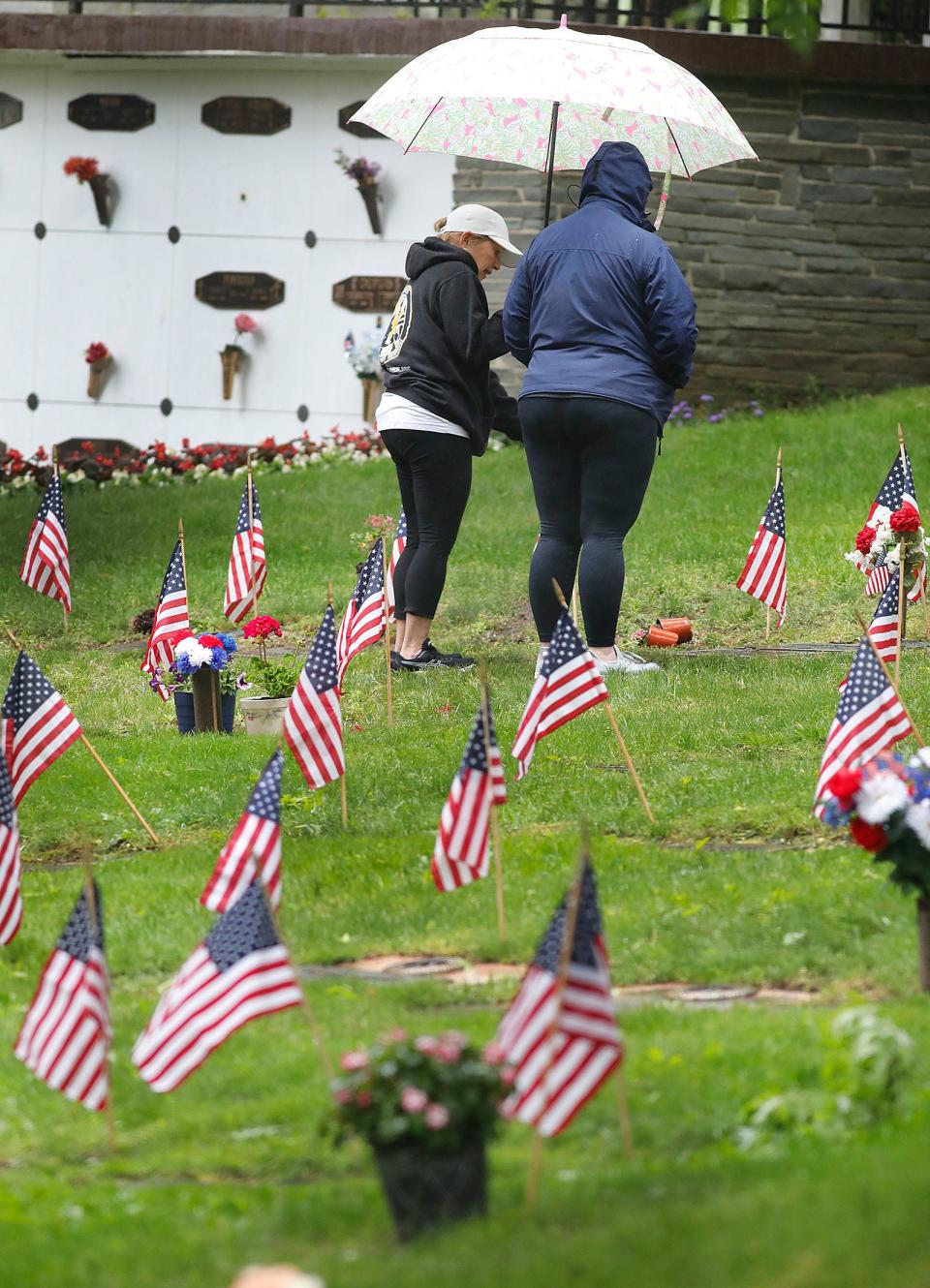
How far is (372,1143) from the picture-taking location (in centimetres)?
347

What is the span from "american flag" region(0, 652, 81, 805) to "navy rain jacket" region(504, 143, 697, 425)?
2.63 metres

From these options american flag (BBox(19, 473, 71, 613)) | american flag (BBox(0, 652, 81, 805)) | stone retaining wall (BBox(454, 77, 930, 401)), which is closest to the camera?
american flag (BBox(0, 652, 81, 805))

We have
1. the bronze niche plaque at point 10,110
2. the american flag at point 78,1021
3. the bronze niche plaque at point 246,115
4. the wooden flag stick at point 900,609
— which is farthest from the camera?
the bronze niche plaque at point 10,110

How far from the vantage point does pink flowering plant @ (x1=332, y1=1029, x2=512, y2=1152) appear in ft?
11.2

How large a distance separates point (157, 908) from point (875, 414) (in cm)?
1093

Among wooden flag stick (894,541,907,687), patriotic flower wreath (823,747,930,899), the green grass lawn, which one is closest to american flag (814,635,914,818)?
the green grass lawn

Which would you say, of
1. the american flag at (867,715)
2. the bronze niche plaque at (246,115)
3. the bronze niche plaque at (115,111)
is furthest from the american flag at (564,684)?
the bronze niche plaque at (115,111)

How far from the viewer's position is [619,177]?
7699 millimetres

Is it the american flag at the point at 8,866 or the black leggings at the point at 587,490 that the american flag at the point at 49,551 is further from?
the american flag at the point at 8,866

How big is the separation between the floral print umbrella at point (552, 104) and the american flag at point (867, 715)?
3.39 m

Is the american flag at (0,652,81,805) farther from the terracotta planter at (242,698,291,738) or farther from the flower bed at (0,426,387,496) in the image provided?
the flower bed at (0,426,387,496)

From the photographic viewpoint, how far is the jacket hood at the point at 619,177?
25.2ft

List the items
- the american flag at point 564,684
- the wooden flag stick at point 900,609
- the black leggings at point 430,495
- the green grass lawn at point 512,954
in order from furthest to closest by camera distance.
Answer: the black leggings at point 430,495 < the wooden flag stick at point 900,609 < the american flag at point 564,684 < the green grass lawn at point 512,954

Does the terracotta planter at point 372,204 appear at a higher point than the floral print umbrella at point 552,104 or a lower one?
lower
